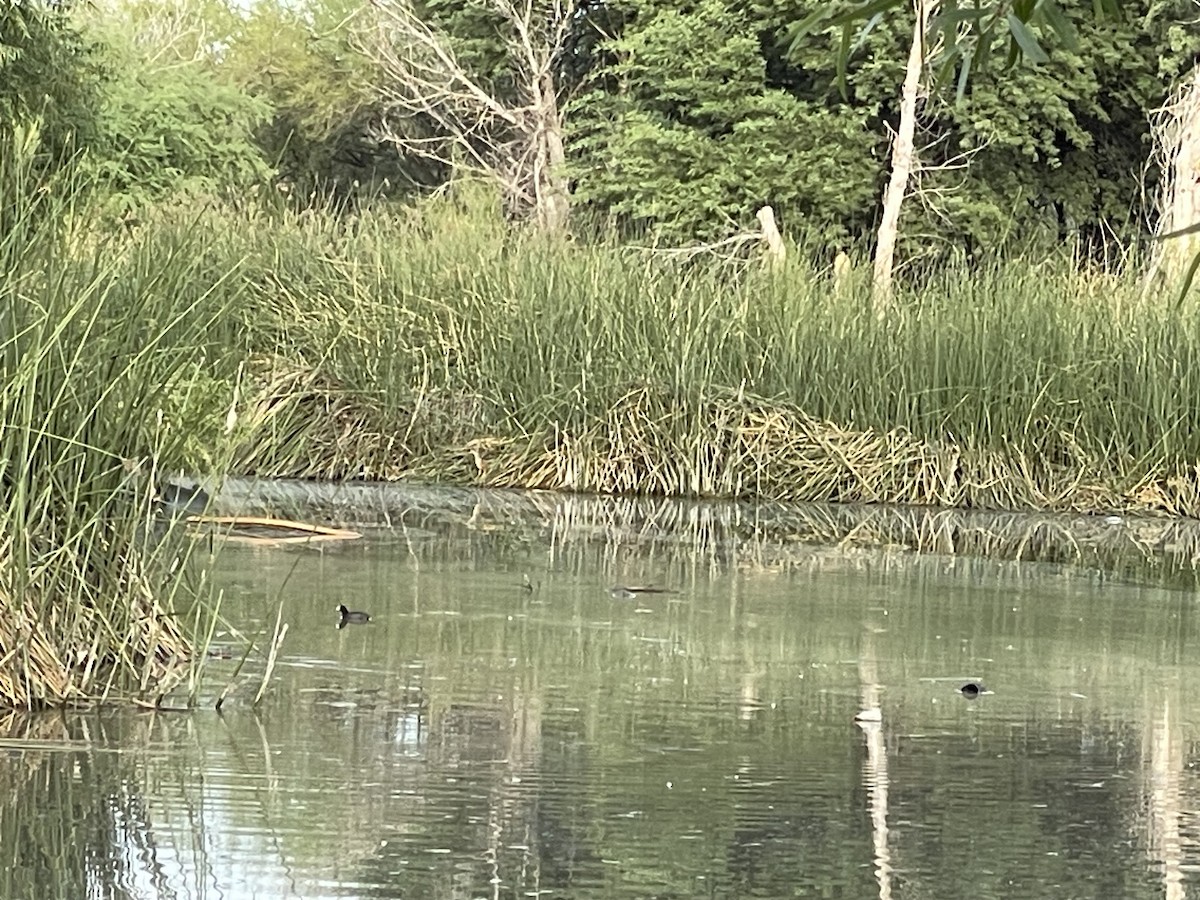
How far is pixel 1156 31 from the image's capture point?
69.6ft

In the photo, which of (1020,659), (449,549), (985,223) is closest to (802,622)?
(1020,659)

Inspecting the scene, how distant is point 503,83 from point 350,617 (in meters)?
20.9

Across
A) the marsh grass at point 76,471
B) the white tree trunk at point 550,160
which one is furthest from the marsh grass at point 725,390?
the white tree trunk at point 550,160

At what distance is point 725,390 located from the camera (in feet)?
34.8

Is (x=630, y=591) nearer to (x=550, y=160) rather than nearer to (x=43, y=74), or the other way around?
(x=43, y=74)

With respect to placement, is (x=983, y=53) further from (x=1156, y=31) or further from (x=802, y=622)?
(x=1156, y=31)

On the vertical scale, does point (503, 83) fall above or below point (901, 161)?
above

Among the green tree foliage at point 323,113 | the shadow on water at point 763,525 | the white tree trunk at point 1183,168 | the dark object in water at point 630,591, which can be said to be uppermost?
the green tree foliage at point 323,113

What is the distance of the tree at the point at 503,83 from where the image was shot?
2341 cm

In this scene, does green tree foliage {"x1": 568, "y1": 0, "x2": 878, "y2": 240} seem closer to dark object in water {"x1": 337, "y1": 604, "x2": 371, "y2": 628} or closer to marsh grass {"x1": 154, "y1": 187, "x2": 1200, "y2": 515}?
marsh grass {"x1": 154, "y1": 187, "x2": 1200, "y2": 515}

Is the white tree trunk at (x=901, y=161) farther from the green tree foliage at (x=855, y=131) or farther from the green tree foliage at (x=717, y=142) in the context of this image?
the green tree foliage at (x=717, y=142)

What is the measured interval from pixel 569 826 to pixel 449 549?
437cm

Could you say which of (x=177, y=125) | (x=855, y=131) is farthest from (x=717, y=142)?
(x=177, y=125)

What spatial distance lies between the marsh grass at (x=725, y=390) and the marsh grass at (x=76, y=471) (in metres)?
5.90
